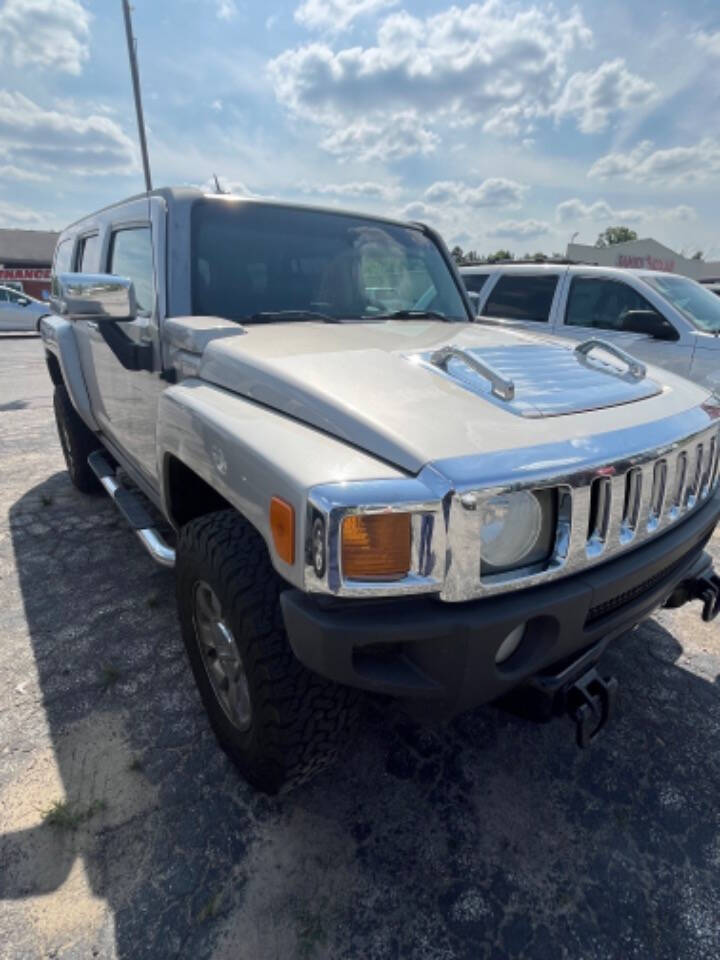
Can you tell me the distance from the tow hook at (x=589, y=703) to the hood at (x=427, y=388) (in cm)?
70

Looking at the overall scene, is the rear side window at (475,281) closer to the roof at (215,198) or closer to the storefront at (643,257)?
the roof at (215,198)

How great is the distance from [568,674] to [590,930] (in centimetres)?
66

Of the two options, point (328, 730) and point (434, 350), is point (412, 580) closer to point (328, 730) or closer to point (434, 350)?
point (328, 730)

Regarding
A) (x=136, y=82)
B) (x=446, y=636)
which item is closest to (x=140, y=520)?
(x=446, y=636)

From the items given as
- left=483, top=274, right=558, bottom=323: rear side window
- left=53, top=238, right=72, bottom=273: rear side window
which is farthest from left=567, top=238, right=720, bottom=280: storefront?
left=53, top=238, right=72, bottom=273: rear side window

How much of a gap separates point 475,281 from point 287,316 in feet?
17.0

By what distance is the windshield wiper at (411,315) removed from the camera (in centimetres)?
282

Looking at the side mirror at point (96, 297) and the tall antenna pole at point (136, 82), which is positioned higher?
the tall antenna pole at point (136, 82)

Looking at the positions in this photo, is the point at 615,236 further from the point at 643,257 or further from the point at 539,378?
the point at 539,378

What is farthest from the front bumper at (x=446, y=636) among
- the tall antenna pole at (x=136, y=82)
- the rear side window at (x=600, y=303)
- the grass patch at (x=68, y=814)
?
the tall antenna pole at (x=136, y=82)

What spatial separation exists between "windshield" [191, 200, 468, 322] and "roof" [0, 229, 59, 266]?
41.7 metres

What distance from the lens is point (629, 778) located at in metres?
2.03

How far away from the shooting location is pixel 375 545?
1.32m

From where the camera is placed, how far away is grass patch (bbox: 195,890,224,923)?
1.55 m
